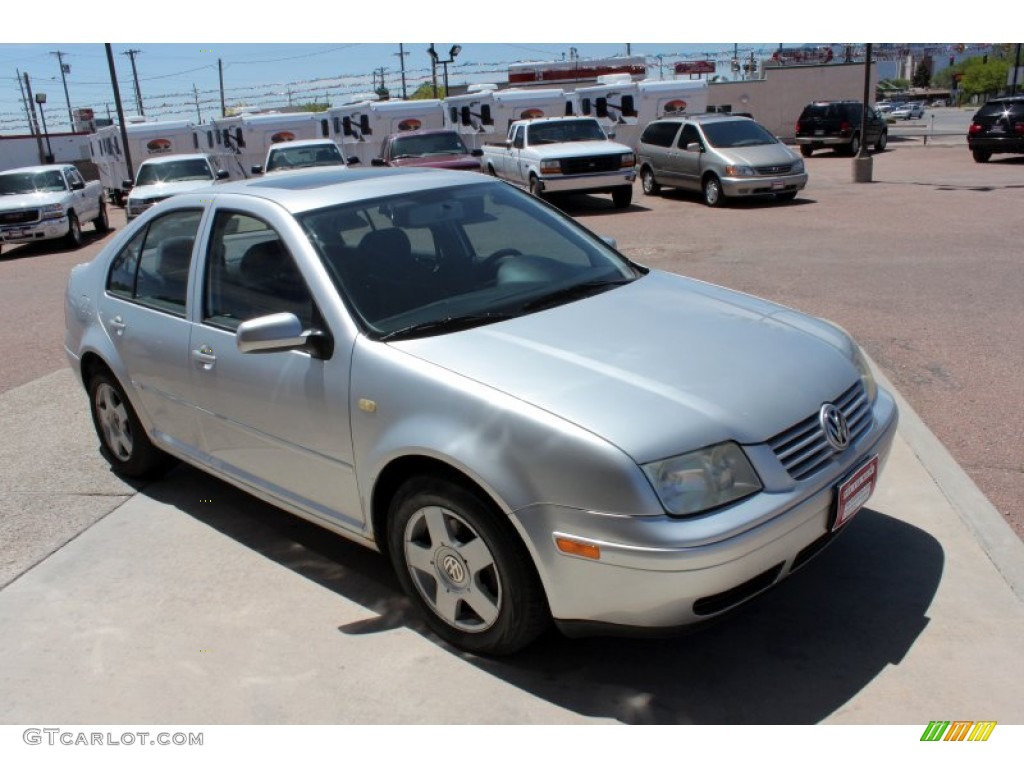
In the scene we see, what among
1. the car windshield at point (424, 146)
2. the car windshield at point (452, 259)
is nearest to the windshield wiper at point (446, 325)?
the car windshield at point (452, 259)

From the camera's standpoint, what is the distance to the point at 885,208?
15.9 m

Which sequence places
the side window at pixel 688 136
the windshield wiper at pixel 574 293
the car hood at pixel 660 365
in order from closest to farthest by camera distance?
the car hood at pixel 660 365, the windshield wiper at pixel 574 293, the side window at pixel 688 136

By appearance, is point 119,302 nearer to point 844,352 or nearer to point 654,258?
point 844,352

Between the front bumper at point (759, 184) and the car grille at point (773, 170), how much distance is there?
8 cm

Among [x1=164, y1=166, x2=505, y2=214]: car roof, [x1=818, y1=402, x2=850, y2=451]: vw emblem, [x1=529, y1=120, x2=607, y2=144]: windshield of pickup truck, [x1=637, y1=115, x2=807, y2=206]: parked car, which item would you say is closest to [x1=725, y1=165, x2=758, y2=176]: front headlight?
[x1=637, y1=115, x2=807, y2=206]: parked car

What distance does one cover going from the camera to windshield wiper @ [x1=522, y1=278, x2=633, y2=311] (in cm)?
375

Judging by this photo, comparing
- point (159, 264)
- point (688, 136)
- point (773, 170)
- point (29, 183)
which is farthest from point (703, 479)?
point (29, 183)

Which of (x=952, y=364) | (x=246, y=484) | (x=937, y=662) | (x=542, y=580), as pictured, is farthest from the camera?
(x=952, y=364)

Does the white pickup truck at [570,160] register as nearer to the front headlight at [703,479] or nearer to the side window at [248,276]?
the side window at [248,276]

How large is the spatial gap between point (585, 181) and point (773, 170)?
11.7 feet

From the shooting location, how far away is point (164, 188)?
1833 cm

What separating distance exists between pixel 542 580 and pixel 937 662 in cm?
142

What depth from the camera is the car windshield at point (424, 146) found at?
19.5m
